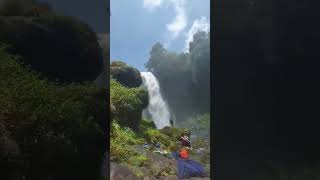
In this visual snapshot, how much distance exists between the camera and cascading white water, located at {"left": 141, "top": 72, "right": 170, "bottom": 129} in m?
16.2

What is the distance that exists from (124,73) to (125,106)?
2.94 metres

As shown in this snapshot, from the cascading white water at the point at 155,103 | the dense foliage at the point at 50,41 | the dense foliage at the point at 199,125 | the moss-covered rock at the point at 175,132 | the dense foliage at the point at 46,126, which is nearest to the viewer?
the dense foliage at the point at 46,126

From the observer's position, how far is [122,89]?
47.5 ft

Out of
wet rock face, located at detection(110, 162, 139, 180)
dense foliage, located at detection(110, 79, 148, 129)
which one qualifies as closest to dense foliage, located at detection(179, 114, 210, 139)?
dense foliage, located at detection(110, 79, 148, 129)

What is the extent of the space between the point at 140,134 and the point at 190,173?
2748 mm

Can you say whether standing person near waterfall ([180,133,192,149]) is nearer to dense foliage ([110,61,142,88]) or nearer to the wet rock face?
the wet rock face

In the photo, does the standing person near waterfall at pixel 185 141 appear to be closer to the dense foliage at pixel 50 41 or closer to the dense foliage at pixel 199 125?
the dense foliage at pixel 199 125

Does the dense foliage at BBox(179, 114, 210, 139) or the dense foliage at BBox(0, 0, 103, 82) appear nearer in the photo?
the dense foliage at BBox(0, 0, 103, 82)

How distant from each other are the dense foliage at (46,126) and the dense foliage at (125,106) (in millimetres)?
6435

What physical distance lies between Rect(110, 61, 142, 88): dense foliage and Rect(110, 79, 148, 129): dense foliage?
5.90 ft

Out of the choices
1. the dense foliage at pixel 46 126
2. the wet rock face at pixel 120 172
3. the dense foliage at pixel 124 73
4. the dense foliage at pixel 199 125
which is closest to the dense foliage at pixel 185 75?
the dense foliage at pixel 199 125

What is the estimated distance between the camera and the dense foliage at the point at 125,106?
45.1 ft
